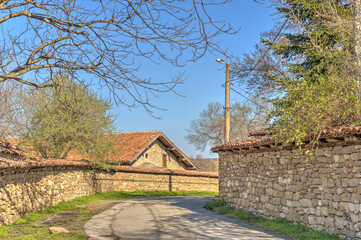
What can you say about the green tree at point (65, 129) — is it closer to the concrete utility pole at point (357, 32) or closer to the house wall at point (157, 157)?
the house wall at point (157, 157)

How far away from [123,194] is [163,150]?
11.0 meters

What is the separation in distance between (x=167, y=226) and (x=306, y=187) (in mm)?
4360

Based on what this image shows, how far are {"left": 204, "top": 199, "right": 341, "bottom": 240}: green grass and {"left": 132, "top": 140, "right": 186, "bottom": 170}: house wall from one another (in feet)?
55.9

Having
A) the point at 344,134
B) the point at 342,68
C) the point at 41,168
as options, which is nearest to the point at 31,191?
the point at 41,168

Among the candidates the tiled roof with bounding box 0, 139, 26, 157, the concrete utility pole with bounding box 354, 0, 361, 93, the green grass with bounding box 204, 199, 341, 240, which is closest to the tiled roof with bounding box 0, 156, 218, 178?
the tiled roof with bounding box 0, 139, 26, 157

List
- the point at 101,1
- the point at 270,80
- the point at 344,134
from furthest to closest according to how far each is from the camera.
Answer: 1. the point at 270,80
2. the point at 344,134
3. the point at 101,1

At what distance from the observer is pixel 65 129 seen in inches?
819

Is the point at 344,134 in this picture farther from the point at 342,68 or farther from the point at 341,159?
the point at 342,68

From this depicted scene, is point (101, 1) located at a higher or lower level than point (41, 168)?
higher

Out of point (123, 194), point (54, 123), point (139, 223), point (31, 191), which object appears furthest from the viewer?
point (123, 194)

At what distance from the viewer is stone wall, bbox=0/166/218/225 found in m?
11.8

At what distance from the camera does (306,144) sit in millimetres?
10117

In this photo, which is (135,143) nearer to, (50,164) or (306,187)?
(50,164)

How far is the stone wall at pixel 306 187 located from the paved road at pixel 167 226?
4.08ft
